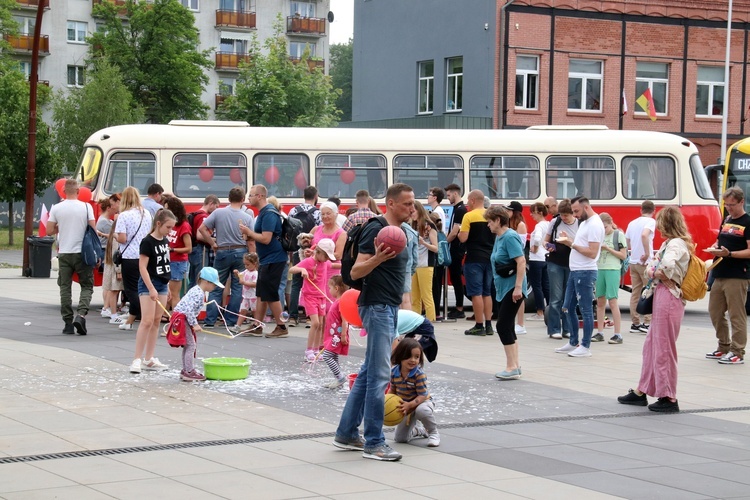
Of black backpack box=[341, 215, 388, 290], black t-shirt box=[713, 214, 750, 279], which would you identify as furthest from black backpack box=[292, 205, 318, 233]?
black backpack box=[341, 215, 388, 290]

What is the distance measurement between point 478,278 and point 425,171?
475 cm

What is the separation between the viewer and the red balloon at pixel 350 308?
352 inches

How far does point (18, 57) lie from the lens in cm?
7056

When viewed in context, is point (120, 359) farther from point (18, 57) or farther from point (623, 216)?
point (18, 57)

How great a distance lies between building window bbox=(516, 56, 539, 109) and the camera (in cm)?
3759

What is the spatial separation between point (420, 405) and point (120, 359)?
16.9 feet

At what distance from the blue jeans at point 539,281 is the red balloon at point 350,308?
325 inches

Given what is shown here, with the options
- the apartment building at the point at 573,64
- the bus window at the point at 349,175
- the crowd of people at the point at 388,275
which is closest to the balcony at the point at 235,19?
the apartment building at the point at 573,64

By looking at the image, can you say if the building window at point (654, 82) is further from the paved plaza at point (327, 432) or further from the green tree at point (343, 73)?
the green tree at point (343, 73)

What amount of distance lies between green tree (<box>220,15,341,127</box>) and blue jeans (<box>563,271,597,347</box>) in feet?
103

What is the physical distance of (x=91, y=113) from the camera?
185 ft

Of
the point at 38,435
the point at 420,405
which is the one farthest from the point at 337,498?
the point at 38,435

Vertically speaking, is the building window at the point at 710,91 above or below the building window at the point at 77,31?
below

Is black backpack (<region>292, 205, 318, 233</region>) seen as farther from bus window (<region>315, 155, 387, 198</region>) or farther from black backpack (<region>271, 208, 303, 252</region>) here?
bus window (<region>315, 155, 387, 198</region>)
